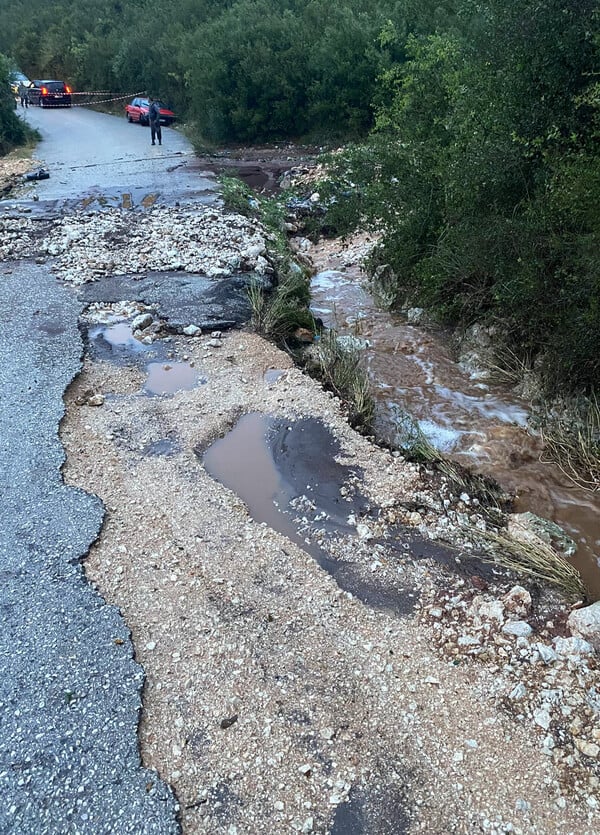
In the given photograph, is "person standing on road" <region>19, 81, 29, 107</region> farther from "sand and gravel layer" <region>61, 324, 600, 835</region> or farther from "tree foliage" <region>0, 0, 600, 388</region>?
"sand and gravel layer" <region>61, 324, 600, 835</region>

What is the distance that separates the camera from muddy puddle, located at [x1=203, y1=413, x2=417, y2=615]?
16.1 feet

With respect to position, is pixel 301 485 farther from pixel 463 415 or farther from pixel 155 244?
pixel 155 244

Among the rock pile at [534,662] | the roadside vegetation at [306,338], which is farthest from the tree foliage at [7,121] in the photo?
the rock pile at [534,662]

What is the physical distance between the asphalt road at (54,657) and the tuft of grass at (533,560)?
3047 mm

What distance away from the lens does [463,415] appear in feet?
24.9

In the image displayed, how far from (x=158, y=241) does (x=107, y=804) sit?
10.7m

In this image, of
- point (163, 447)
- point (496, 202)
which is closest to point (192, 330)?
point (163, 447)

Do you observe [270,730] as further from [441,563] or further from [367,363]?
[367,363]

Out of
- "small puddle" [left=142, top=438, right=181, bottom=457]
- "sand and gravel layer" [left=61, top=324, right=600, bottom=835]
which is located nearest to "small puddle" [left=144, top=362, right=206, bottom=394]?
"small puddle" [left=142, top=438, right=181, bottom=457]

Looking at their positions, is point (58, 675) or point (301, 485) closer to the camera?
point (58, 675)

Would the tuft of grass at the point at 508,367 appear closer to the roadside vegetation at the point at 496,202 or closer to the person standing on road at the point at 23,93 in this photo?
the roadside vegetation at the point at 496,202

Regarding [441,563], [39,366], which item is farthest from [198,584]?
[39,366]

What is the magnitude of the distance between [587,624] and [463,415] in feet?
12.0

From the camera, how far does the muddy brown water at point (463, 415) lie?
232 inches
